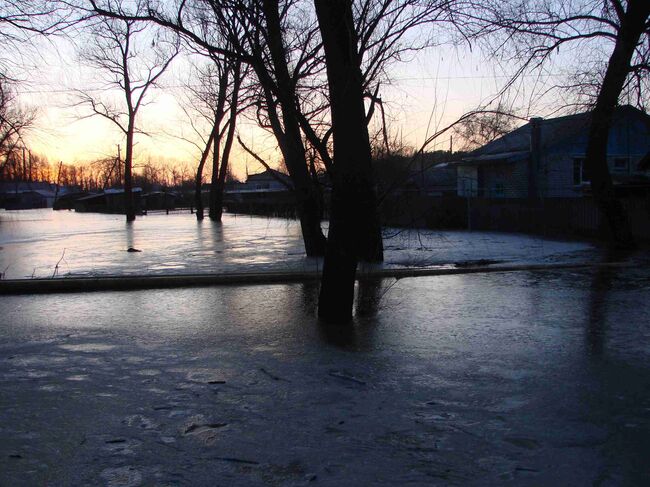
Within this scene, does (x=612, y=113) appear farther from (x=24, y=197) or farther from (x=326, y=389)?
(x=24, y=197)

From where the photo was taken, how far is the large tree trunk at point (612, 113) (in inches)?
575

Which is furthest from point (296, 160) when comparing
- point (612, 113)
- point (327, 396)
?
point (327, 396)

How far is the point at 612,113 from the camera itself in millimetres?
15594

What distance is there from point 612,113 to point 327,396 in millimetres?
13709

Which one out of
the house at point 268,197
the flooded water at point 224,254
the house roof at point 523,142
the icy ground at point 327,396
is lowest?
the icy ground at point 327,396

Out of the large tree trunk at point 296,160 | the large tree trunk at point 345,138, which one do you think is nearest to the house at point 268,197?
the large tree trunk at point 296,160

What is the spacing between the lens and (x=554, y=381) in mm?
5086

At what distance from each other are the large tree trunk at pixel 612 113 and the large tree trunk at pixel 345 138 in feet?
34.5

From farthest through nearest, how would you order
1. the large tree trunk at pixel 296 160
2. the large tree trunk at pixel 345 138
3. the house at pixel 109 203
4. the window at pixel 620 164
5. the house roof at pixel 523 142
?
1. the house at pixel 109 203
2. the window at pixel 620 164
3. the house roof at pixel 523 142
4. the large tree trunk at pixel 296 160
5. the large tree trunk at pixel 345 138

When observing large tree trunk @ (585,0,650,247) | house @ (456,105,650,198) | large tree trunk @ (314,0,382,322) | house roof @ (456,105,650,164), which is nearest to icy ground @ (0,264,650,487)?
large tree trunk @ (314,0,382,322)

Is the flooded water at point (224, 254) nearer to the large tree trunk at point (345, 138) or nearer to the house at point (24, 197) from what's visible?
the large tree trunk at point (345, 138)

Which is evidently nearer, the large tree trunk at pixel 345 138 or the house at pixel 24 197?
the large tree trunk at pixel 345 138

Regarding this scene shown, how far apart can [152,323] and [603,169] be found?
1323 centimetres

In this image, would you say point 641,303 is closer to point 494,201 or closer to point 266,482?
point 266,482
